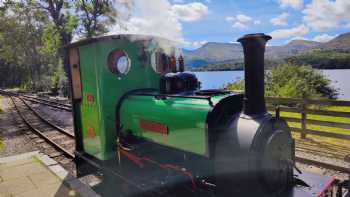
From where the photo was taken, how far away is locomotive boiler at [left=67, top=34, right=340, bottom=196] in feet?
9.45

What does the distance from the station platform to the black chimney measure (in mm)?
3135

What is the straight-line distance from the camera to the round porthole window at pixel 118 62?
458cm

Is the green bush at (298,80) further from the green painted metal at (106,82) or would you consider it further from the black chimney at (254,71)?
the black chimney at (254,71)

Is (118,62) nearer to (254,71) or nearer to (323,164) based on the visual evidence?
(254,71)

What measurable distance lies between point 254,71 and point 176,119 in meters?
1.12

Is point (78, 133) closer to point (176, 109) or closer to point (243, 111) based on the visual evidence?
point (176, 109)

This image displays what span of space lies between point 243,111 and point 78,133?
4114 millimetres

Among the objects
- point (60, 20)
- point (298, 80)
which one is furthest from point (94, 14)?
point (298, 80)

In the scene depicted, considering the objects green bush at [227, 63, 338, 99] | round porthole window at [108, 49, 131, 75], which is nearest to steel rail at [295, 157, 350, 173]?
round porthole window at [108, 49, 131, 75]

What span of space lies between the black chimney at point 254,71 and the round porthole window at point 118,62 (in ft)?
7.61

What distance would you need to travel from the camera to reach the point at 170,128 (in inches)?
137

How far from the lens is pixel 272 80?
1453cm

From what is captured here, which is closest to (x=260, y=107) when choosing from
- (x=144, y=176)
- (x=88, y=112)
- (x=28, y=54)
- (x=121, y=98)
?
(x=144, y=176)

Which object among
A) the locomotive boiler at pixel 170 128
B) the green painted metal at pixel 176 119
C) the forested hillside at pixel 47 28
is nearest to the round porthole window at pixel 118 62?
the locomotive boiler at pixel 170 128
